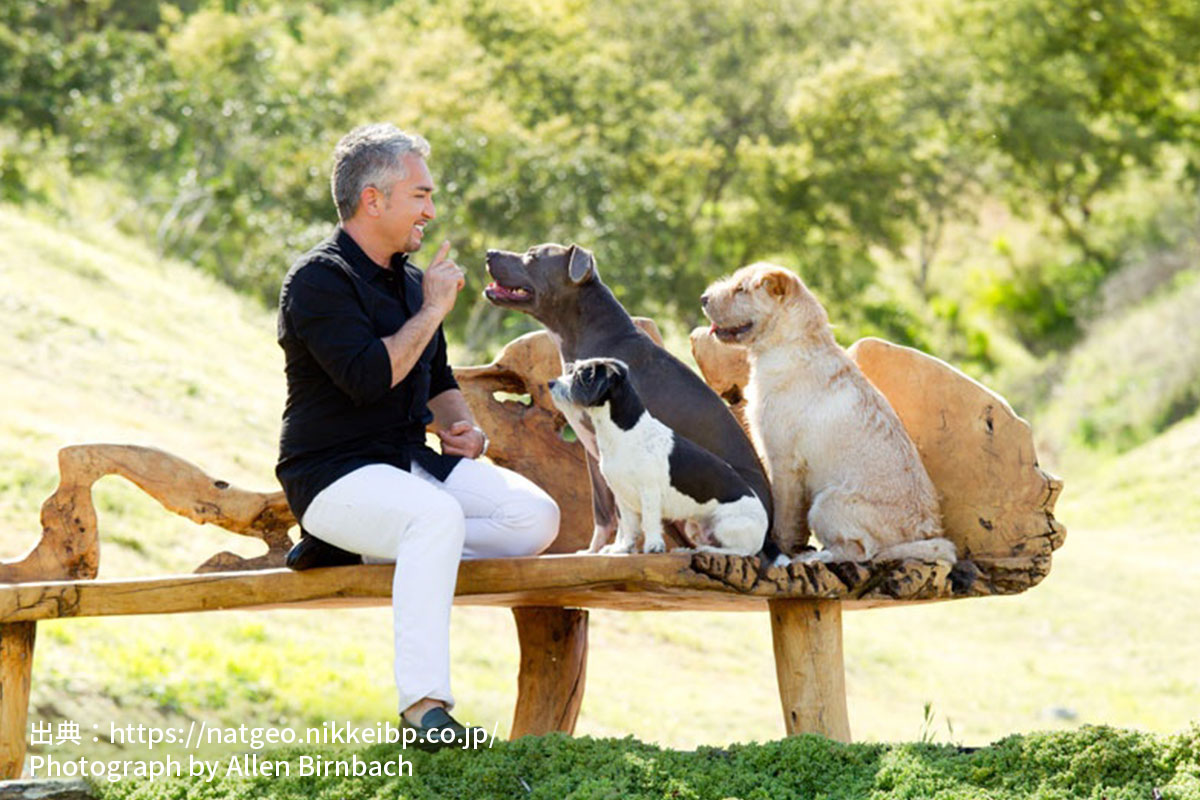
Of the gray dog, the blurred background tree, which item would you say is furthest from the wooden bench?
the blurred background tree

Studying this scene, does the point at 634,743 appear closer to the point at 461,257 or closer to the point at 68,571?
the point at 68,571

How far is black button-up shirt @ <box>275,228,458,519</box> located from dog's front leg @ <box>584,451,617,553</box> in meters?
0.47

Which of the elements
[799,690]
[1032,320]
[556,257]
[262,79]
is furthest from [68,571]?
[1032,320]

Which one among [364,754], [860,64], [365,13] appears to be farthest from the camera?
[365,13]

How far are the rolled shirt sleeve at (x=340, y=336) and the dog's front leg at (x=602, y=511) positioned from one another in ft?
2.49

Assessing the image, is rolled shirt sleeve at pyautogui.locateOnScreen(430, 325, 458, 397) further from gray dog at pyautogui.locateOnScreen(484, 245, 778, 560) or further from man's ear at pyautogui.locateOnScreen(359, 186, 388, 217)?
man's ear at pyautogui.locateOnScreen(359, 186, 388, 217)

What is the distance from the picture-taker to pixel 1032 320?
30.8 meters

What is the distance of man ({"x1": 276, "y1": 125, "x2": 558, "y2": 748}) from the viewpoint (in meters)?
4.09

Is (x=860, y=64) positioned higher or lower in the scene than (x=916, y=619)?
higher

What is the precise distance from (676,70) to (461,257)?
1086 centimetres

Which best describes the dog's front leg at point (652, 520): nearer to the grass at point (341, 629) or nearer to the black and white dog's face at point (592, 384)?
the black and white dog's face at point (592, 384)

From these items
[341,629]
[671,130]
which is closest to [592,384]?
[341,629]

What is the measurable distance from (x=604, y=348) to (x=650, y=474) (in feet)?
1.88

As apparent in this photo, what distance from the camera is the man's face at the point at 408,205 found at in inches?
175
